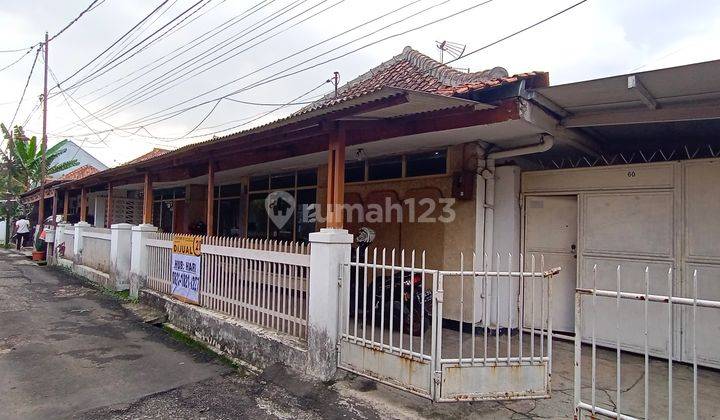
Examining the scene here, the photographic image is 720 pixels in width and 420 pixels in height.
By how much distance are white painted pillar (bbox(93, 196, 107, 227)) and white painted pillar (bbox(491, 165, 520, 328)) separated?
16479mm

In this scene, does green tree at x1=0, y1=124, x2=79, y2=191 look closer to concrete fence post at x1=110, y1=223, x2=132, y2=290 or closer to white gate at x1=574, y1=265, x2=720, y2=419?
concrete fence post at x1=110, y1=223, x2=132, y2=290

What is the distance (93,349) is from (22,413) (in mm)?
1918

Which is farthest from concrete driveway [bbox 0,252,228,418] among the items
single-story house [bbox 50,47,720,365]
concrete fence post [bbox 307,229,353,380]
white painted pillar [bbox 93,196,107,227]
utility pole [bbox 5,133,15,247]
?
utility pole [bbox 5,133,15,247]

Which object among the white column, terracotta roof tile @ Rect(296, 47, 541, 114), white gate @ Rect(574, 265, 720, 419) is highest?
terracotta roof tile @ Rect(296, 47, 541, 114)

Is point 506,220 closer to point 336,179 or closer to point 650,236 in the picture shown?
point 650,236

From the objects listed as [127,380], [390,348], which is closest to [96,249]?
[127,380]

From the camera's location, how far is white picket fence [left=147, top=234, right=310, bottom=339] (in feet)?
16.3

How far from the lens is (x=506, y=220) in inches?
243

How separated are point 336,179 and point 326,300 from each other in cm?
133

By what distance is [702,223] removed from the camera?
4906mm

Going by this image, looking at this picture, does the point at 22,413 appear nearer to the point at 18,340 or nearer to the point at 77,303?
the point at 18,340

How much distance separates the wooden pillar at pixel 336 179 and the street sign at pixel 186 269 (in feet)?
9.89

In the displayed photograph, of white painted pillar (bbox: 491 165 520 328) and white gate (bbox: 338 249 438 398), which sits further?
white painted pillar (bbox: 491 165 520 328)

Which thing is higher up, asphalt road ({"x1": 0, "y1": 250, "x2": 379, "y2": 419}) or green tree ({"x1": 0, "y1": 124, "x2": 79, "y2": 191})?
green tree ({"x1": 0, "y1": 124, "x2": 79, "y2": 191})
